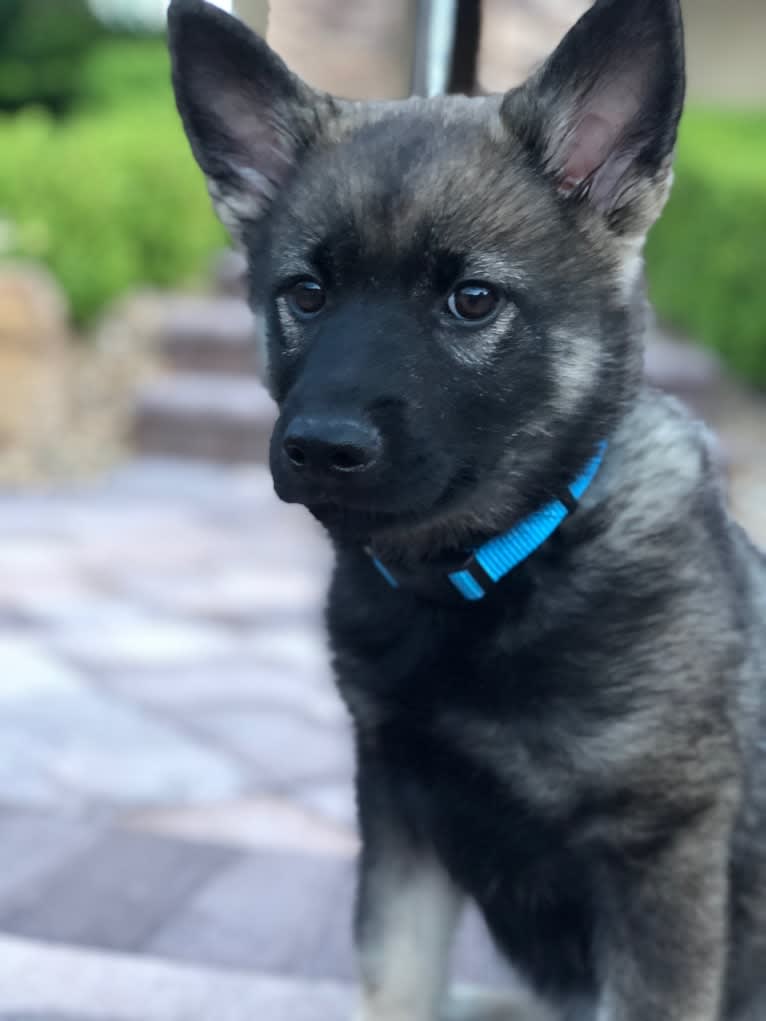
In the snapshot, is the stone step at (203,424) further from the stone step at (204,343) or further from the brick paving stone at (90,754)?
the brick paving stone at (90,754)

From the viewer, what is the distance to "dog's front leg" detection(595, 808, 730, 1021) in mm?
2250

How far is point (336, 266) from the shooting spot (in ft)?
7.72

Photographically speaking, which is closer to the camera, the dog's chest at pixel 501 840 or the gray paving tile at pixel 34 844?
the dog's chest at pixel 501 840

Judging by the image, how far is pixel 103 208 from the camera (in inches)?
410

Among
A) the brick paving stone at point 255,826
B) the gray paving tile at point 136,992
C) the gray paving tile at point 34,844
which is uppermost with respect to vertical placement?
the gray paving tile at point 136,992

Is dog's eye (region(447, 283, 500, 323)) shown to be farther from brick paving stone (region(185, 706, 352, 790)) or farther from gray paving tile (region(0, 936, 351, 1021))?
brick paving stone (region(185, 706, 352, 790))

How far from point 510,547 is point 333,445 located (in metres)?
0.43

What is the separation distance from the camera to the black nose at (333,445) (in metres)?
2.13

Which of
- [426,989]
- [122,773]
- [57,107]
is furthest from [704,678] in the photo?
[57,107]

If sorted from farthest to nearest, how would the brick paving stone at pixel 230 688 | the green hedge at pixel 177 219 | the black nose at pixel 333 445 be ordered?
the green hedge at pixel 177 219
the brick paving stone at pixel 230 688
the black nose at pixel 333 445

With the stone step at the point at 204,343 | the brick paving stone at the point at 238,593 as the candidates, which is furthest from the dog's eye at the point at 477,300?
the stone step at the point at 204,343

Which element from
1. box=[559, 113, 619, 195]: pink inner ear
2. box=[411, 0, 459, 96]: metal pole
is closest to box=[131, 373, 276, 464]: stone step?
box=[411, 0, 459, 96]: metal pole

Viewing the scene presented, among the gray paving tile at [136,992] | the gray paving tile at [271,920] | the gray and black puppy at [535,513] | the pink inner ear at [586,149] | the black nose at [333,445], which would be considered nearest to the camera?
the black nose at [333,445]

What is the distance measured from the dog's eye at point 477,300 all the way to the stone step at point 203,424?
21.1ft
